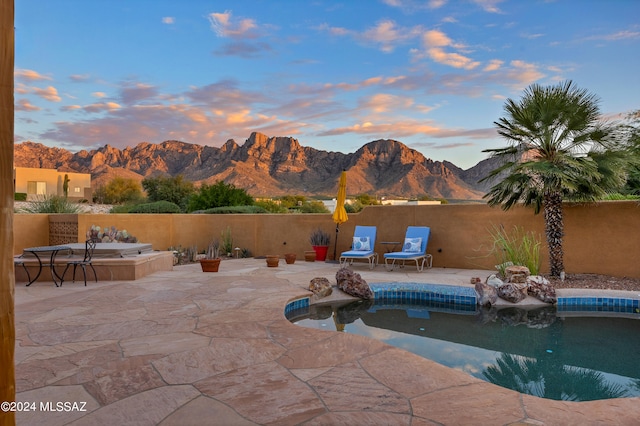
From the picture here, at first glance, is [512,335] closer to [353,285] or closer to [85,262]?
[353,285]

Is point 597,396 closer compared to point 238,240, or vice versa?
point 597,396

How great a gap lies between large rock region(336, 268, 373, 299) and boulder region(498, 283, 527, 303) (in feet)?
6.76

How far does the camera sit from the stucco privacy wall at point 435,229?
776 centimetres

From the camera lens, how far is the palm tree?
696 cm

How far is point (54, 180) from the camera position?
1655 inches

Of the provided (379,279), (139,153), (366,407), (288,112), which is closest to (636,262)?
(379,279)

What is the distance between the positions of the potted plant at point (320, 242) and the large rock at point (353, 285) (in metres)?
4.11

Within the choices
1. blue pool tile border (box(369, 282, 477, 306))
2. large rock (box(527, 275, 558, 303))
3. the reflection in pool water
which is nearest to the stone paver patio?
the reflection in pool water

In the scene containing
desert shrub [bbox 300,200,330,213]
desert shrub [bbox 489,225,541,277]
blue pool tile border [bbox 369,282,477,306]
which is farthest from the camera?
desert shrub [bbox 300,200,330,213]

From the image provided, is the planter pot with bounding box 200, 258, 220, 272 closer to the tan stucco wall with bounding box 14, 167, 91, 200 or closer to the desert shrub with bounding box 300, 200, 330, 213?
the desert shrub with bounding box 300, 200, 330, 213

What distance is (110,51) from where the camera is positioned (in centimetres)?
1400

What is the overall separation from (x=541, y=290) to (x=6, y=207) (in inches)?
272

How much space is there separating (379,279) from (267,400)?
16.7ft

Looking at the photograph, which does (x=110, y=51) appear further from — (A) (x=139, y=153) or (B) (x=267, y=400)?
(A) (x=139, y=153)
